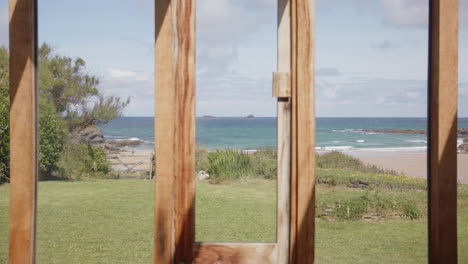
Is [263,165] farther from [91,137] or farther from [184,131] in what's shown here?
[91,137]

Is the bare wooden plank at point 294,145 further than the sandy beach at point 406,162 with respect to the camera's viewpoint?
No

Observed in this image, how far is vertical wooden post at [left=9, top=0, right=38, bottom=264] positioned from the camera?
4.33ft

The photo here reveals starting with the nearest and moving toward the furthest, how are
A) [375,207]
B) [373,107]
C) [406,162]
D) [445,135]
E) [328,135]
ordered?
[445,135] → [373,107] → [375,207] → [406,162] → [328,135]

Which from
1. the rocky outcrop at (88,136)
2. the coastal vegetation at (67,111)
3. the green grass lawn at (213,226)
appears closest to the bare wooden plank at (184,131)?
the green grass lawn at (213,226)

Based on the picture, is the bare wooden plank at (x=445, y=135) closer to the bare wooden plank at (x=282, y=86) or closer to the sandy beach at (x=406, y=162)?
→ the bare wooden plank at (x=282, y=86)

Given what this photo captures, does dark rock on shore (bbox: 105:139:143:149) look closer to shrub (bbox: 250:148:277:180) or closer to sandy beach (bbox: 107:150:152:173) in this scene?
sandy beach (bbox: 107:150:152:173)

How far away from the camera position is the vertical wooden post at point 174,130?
125cm

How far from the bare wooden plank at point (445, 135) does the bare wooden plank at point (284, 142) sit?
433mm

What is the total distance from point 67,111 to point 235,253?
5607 millimetres

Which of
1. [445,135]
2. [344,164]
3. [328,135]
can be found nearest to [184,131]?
[445,135]

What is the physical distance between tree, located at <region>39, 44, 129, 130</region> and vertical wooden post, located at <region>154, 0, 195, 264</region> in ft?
17.5

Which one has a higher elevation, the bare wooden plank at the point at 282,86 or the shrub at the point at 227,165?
the bare wooden plank at the point at 282,86

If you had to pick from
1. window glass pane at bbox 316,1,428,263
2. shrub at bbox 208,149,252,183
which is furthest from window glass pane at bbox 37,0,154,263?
window glass pane at bbox 316,1,428,263

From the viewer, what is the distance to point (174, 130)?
1.28 m
